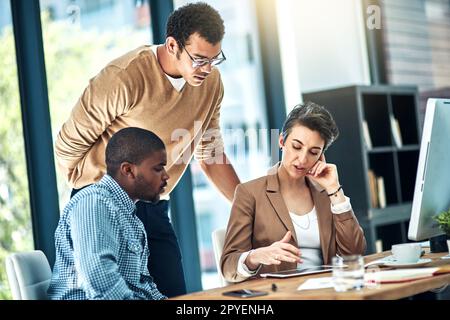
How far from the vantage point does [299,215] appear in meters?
2.89

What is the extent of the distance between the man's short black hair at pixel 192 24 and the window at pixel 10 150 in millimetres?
726

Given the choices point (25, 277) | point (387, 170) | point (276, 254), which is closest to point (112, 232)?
point (25, 277)

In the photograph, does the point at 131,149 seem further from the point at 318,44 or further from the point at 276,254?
the point at 318,44

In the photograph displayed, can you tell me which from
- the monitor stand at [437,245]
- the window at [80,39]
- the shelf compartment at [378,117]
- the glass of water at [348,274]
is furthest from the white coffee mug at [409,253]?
the shelf compartment at [378,117]

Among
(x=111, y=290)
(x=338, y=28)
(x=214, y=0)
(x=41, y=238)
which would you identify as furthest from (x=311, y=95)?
(x=111, y=290)

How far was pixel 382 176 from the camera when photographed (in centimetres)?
542

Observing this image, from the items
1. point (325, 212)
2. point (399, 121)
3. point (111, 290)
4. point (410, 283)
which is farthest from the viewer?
point (399, 121)

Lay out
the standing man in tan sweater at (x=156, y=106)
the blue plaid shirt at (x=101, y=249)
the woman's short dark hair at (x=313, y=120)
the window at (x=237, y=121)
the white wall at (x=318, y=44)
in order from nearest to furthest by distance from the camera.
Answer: the blue plaid shirt at (x=101, y=249) → the woman's short dark hair at (x=313, y=120) → the standing man in tan sweater at (x=156, y=106) → the window at (x=237, y=121) → the white wall at (x=318, y=44)

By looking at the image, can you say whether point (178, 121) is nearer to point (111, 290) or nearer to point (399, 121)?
point (111, 290)

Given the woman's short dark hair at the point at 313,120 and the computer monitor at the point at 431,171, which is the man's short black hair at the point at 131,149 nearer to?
the woman's short dark hair at the point at 313,120

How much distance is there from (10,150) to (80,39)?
A: 2.32ft

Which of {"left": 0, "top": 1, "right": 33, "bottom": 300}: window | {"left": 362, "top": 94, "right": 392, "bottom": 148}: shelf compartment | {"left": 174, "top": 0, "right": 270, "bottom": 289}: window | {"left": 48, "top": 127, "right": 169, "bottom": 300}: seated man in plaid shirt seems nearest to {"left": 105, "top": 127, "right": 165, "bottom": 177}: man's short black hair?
{"left": 48, "top": 127, "right": 169, "bottom": 300}: seated man in plaid shirt

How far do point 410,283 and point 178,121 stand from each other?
1536mm

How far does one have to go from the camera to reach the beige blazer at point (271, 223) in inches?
112
